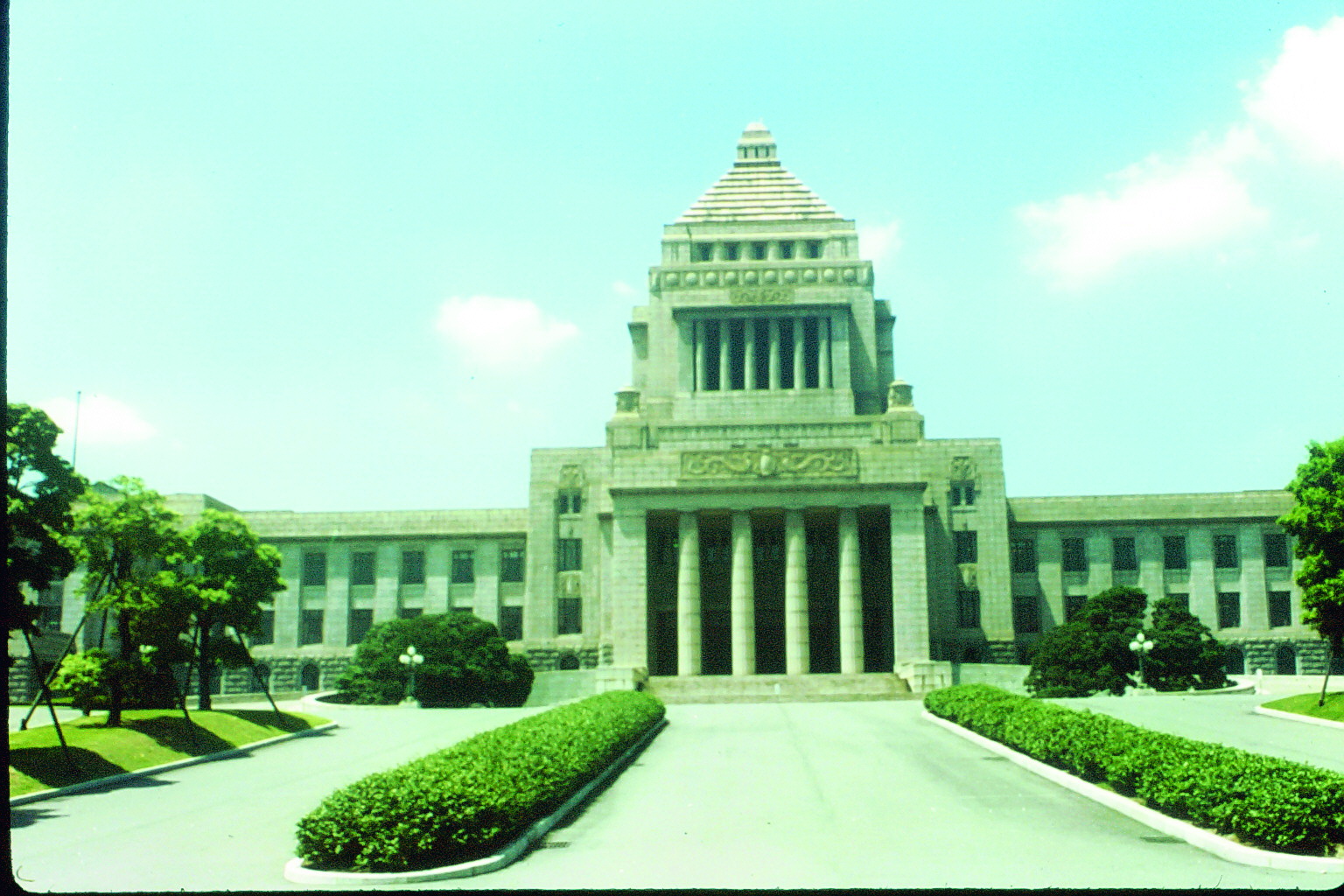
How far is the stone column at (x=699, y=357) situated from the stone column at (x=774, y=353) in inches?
160

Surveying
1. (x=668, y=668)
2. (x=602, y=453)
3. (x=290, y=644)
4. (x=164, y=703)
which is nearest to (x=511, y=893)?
(x=164, y=703)

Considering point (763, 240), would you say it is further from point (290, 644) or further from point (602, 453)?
point (290, 644)

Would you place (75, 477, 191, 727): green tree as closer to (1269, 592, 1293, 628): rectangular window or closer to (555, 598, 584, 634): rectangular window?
(555, 598, 584, 634): rectangular window

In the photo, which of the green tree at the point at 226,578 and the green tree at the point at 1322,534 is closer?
the green tree at the point at 226,578

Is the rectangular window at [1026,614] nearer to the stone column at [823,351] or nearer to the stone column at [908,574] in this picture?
the stone column at [908,574]

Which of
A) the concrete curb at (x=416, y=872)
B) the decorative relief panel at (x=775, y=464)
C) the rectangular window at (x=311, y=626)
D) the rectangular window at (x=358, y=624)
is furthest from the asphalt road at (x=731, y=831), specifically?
the rectangular window at (x=311, y=626)

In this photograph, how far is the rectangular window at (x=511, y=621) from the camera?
69.5 metres

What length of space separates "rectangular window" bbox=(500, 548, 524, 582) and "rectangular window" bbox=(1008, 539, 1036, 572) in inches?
1111

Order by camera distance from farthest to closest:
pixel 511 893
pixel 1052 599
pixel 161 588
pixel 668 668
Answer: pixel 1052 599
pixel 668 668
pixel 161 588
pixel 511 893

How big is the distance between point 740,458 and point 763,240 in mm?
23622

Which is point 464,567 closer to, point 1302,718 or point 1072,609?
point 1072,609

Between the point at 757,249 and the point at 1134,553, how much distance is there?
29.1 metres

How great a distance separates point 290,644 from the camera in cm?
6938

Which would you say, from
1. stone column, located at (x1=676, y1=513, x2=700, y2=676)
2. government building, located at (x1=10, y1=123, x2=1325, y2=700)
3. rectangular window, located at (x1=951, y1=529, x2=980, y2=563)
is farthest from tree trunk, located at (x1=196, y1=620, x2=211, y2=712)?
rectangular window, located at (x1=951, y1=529, x2=980, y2=563)
